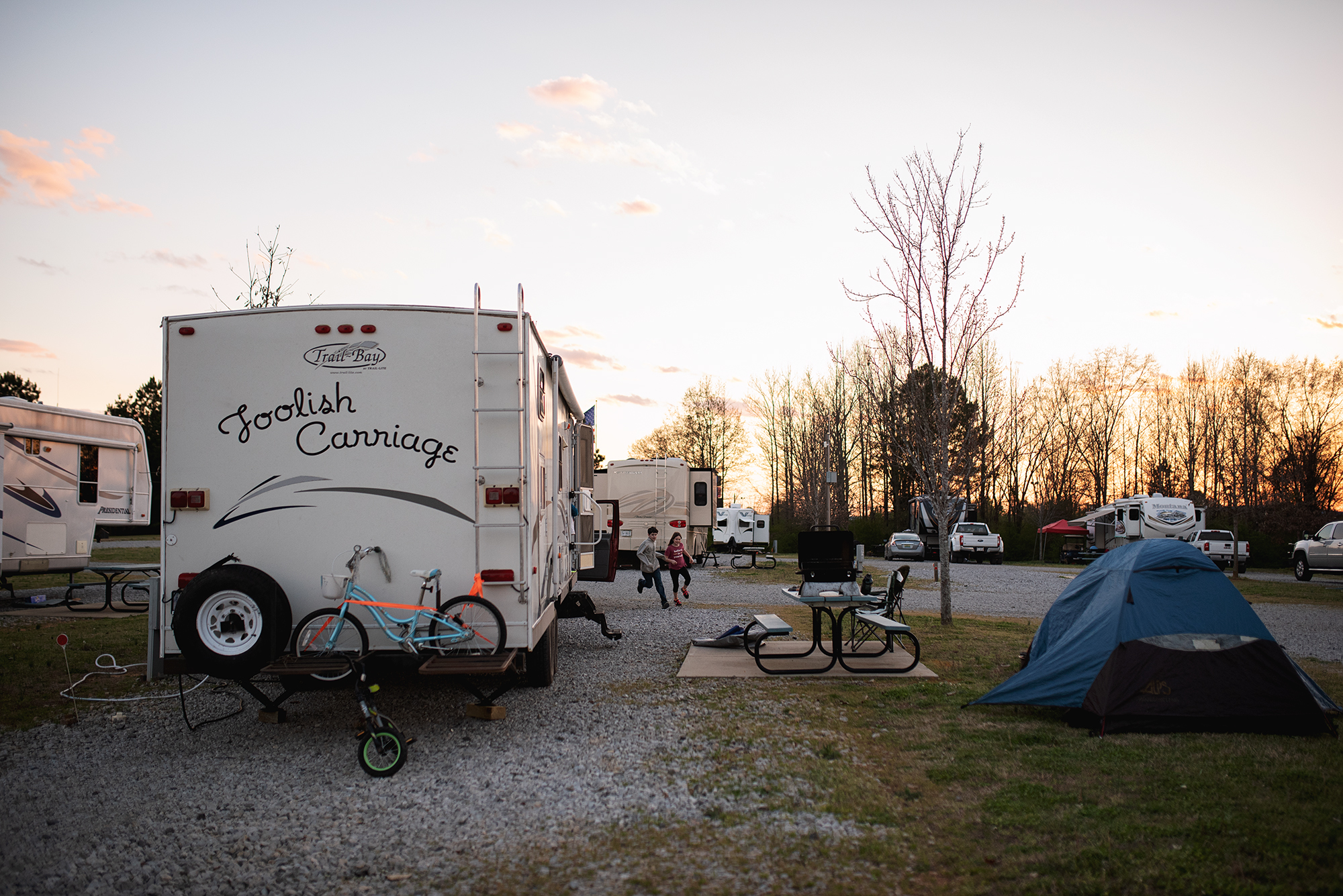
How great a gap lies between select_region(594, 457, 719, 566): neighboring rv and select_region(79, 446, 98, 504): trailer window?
37.2ft

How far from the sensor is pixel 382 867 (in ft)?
12.9

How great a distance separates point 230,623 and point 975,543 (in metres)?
29.7

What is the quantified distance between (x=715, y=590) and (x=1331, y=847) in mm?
14507

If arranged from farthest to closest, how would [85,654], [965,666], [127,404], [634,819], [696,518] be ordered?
[127,404] < [696,518] < [85,654] < [965,666] < [634,819]

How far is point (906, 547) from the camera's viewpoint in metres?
32.0

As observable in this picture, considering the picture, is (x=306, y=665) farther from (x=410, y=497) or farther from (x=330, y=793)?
(x=410, y=497)

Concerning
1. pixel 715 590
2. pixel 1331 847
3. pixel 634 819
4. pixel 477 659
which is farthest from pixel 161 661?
pixel 715 590

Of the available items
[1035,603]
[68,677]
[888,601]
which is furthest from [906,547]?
[68,677]

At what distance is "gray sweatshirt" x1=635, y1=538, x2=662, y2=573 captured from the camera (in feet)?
49.3

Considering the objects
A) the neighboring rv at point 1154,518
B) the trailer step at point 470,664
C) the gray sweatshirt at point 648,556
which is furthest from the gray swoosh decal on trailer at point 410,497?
the neighboring rv at point 1154,518

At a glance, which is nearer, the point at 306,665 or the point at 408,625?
the point at 306,665

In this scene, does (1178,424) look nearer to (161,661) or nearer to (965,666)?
(965,666)

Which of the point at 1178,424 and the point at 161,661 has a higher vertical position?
the point at 1178,424

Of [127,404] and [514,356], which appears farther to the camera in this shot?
[127,404]
